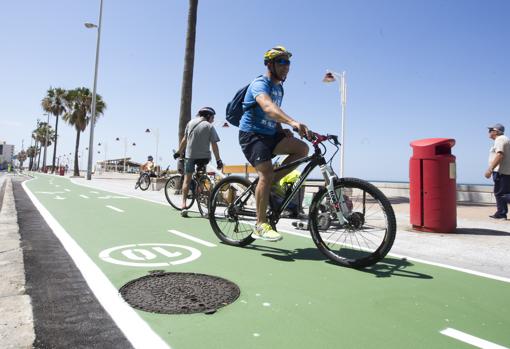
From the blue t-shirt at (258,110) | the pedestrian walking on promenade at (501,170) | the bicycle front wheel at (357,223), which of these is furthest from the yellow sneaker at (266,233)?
the pedestrian walking on promenade at (501,170)

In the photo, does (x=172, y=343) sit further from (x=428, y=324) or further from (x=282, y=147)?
(x=282, y=147)

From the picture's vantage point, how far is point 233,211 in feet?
15.0

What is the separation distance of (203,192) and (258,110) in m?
3.39

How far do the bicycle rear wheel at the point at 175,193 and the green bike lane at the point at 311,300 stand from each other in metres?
2.87

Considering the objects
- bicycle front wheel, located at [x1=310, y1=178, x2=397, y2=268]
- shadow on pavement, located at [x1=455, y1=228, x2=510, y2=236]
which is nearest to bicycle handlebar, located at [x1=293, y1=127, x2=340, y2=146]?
bicycle front wheel, located at [x1=310, y1=178, x2=397, y2=268]

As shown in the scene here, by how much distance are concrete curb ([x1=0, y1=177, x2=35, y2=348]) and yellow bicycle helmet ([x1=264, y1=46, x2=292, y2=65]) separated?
3108 mm

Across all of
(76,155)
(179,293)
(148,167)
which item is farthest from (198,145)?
(76,155)

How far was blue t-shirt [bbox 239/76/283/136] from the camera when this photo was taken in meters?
4.06

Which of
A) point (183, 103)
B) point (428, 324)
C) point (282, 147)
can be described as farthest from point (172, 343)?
point (183, 103)

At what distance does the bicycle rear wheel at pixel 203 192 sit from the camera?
710cm

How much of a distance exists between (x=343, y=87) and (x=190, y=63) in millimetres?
7176

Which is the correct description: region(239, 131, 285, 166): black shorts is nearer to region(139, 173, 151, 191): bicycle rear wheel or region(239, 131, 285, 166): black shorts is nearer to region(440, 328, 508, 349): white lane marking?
region(440, 328, 508, 349): white lane marking

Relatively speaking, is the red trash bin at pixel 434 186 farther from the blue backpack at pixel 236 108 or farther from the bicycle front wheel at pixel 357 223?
the blue backpack at pixel 236 108

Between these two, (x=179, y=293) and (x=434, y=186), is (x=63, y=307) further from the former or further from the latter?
(x=434, y=186)
